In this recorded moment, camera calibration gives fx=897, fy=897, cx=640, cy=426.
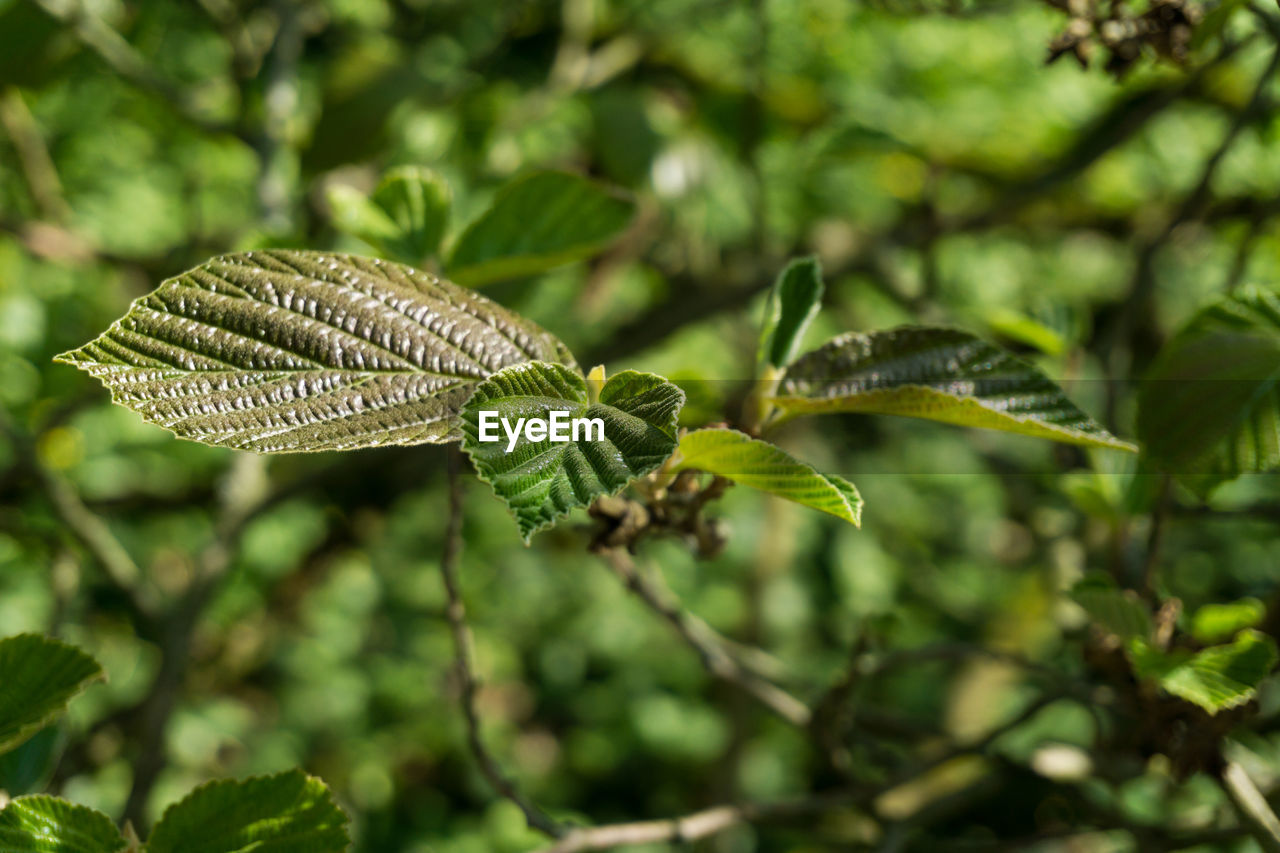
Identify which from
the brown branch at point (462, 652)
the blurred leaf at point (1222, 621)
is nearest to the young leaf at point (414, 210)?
the brown branch at point (462, 652)

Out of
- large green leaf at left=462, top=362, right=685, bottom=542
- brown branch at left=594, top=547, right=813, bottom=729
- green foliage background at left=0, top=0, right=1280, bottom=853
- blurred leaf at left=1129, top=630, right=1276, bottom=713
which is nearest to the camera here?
large green leaf at left=462, top=362, right=685, bottom=542

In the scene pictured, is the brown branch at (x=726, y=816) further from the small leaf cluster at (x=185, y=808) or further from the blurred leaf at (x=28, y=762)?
the blurred leaf at (x=28, y=762)

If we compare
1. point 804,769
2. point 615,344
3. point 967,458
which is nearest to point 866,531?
point 967,458

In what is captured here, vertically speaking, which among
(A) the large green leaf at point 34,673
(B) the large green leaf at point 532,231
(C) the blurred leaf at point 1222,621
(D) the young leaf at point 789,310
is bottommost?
(C) the blurred leaf at point 1222,621

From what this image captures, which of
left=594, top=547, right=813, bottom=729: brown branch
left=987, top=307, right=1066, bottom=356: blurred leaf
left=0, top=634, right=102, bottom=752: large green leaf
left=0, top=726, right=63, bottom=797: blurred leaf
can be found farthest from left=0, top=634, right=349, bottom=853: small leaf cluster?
left=987, top=307, right=1066, bottom=356: blurred leaf

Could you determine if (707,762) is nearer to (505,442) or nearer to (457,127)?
(457,127)

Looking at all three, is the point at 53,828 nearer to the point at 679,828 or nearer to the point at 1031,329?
A: the point at 679,828

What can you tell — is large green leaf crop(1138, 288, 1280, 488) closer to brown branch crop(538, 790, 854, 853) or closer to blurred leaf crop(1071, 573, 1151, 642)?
blurred leaf crop(1071, 573, 1151, 642)
